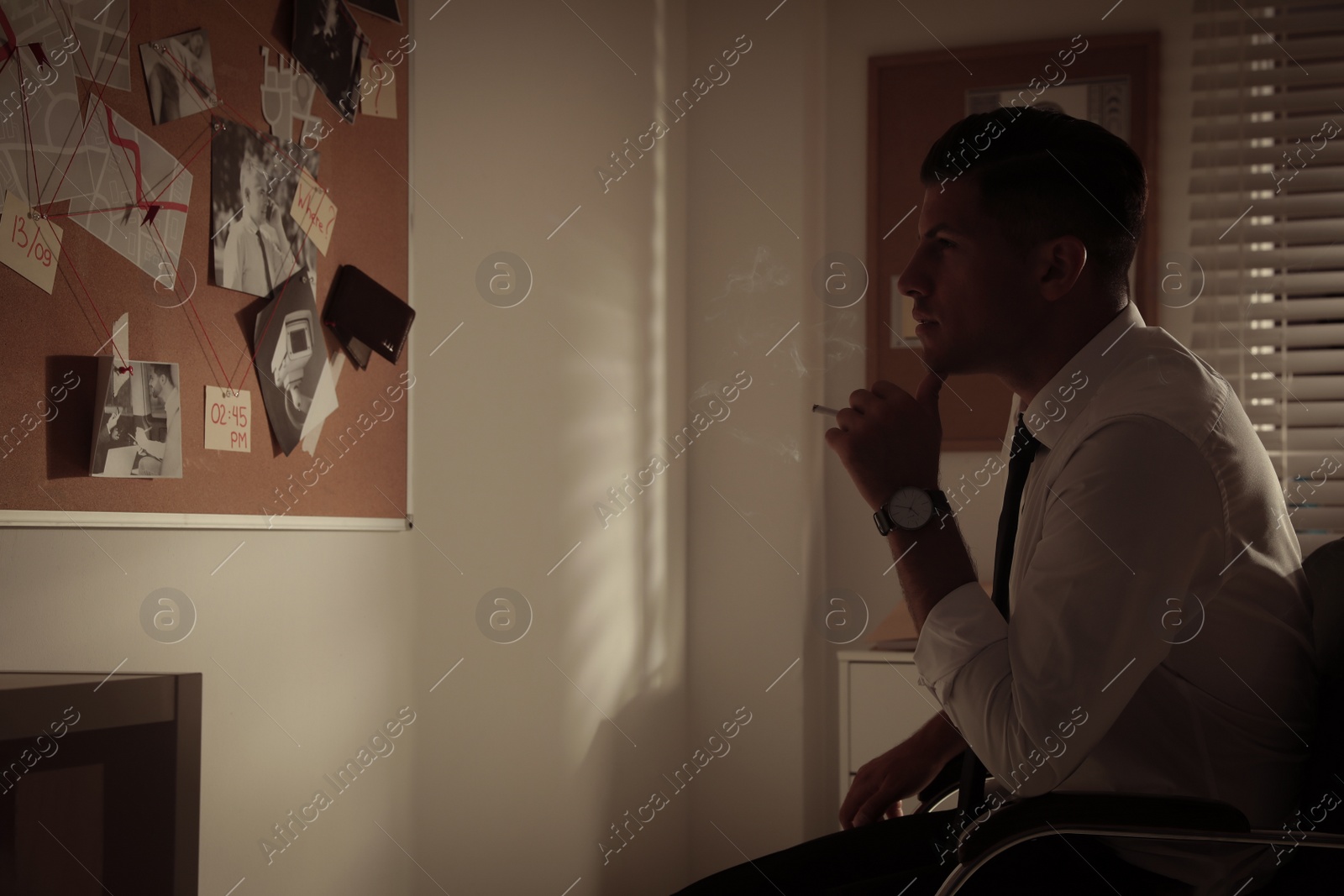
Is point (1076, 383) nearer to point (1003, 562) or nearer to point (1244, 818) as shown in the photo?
point (1003, 562)

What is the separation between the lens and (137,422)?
1.29 meters

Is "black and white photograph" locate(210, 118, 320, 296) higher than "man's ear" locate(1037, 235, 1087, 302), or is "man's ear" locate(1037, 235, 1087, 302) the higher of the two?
"black and white photograph" locate(210, 118, 320, 296)

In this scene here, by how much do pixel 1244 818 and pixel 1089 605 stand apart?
0.76ft

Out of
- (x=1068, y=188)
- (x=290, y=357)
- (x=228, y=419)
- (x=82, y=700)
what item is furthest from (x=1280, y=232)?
(x=82, y=700)

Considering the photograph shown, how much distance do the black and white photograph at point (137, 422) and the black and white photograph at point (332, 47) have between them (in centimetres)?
59

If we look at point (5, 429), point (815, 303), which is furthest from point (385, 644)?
point (815, 303)

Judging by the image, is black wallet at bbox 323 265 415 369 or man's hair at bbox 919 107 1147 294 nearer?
man's hair at bbox 919 107 1147 294

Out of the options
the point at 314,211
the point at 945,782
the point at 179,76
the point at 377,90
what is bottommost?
the point at 945,782

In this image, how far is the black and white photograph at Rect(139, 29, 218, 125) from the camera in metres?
1.31

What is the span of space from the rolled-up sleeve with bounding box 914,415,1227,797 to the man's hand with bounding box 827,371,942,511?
0.61 ft

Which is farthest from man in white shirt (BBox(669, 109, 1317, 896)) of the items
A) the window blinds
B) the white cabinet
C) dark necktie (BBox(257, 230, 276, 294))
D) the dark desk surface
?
the window blinds

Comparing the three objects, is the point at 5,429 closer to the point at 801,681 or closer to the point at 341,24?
the point at 341,24

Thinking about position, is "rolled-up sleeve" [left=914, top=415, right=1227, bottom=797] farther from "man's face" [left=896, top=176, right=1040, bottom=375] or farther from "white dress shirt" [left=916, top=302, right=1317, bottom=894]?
"man's face" [left=896, top=176, right=1040, bottom=375]

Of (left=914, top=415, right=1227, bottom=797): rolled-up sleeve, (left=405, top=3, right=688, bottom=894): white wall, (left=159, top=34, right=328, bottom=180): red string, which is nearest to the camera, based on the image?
(left=914, top=415, right=1227, bottom=797): rolled-up sleeve
